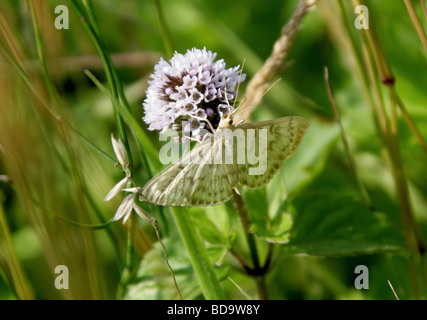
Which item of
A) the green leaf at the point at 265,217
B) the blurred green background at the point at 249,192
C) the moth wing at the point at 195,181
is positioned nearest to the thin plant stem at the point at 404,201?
the blurred green background at the point at 249,192

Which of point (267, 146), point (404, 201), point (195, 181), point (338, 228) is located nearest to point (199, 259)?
point (195, 181)

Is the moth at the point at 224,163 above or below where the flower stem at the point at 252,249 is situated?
above

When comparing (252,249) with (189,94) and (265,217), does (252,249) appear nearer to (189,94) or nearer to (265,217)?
(265,217)

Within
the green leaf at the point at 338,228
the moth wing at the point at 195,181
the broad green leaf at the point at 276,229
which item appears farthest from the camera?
the green leaf at the point at 338,228

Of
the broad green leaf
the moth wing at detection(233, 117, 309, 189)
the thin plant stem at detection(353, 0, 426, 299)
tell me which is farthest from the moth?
the thin plant stem at detection(353, 0, 426, 299)

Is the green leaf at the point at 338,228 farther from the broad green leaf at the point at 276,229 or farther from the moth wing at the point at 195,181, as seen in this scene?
the moth wing at the point at 195,181

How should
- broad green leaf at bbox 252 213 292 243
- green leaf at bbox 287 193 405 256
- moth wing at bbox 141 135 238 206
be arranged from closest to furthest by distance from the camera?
moth wing at bbox 141 135 238 206, broad green leaf at bbox 252 213 292 243, green leaf at bbox 287 193 405 256

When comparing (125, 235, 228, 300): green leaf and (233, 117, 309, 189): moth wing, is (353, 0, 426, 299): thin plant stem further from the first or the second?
(125, 235, 228, 300): green leaf

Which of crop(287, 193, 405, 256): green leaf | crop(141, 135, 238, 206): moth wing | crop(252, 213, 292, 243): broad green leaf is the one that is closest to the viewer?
crop(141, 135, 238, 206): moth wing
